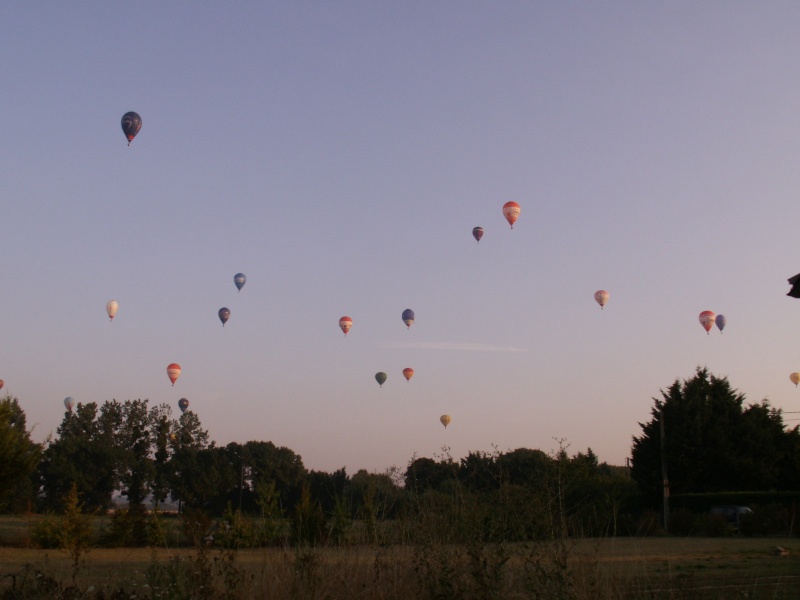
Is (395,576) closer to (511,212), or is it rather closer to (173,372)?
(511,212)

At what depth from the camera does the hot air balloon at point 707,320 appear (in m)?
38.6

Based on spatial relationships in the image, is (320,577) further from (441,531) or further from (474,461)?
(474,461)

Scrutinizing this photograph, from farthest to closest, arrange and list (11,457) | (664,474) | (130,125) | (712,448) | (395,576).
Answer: (712,448) → (664,474) → (130,125) → (11,457) → (395,576)

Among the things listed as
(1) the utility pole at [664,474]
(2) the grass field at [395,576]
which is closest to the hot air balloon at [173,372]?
(1) the utility pole at [664,474]

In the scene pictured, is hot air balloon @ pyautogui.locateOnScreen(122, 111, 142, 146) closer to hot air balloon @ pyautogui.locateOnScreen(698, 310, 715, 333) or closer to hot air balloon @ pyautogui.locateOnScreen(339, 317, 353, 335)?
hot air balloon @ pyautogui.locateOnScreen(339, 317, 353, 335)

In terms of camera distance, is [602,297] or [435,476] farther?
[602,297]

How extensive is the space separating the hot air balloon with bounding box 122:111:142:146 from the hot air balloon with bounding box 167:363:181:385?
1613 cm

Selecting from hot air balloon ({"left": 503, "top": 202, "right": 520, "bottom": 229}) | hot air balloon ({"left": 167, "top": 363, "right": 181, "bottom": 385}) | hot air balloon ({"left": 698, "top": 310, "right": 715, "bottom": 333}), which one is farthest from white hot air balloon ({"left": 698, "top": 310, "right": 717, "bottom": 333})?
hot air balloon ({"left": 167, "top": 363, "right": 181, "bottom": 385})

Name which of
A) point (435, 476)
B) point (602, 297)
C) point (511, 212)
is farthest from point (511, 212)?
point (435, 476)

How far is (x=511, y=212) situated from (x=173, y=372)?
66.6 feet

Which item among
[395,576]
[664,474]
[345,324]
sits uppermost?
[345,324]

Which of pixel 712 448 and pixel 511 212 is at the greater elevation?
pixel 511 212

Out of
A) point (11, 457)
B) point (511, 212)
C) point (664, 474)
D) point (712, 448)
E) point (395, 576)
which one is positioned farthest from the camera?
point (712, 448)

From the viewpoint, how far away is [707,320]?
3856 centimetres
